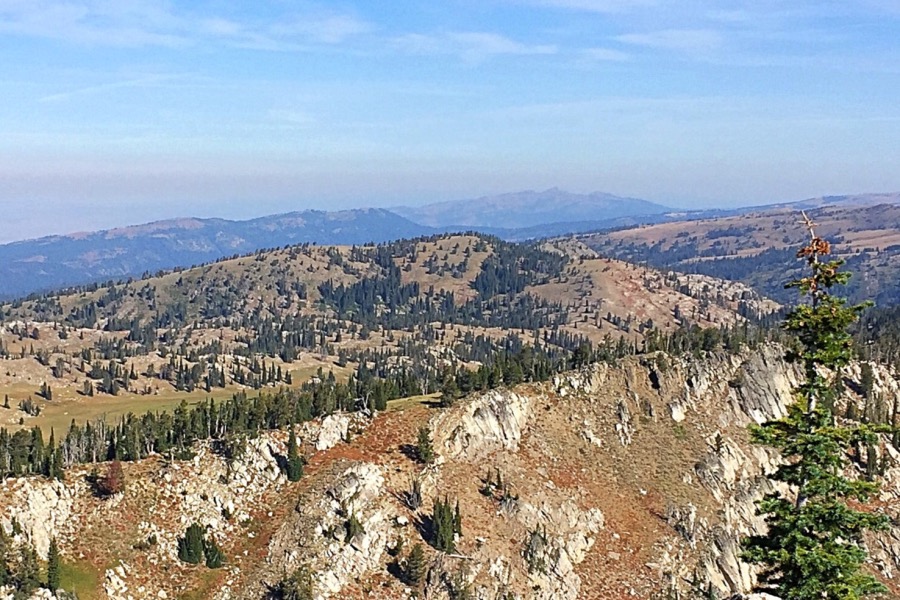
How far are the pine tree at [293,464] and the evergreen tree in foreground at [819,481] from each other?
95.8 meters

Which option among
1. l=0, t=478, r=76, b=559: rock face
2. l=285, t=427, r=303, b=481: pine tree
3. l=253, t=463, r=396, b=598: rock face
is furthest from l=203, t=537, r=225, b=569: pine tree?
l=0, t=478, r=76, b=559: rock face

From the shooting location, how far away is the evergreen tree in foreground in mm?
34125

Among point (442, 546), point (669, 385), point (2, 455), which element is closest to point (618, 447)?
point (669, 385)

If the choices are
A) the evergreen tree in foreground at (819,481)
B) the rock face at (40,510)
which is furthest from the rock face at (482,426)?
the evergreen tree in foreground at (819,481)

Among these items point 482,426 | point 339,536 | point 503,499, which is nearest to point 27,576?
point 339,536

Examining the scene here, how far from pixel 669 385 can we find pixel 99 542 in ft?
390

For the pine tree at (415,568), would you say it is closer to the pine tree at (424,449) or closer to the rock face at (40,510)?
the pine tree at (424,449)

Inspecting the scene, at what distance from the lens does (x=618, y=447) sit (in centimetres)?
15138

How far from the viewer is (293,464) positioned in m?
122

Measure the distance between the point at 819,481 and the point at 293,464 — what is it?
3888 inches

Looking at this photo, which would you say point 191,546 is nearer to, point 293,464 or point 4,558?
point 293,464

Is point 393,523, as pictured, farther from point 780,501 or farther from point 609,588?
point 780,501

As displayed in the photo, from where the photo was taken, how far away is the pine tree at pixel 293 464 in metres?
122

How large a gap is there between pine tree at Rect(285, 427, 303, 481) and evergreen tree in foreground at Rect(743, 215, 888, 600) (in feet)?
314
